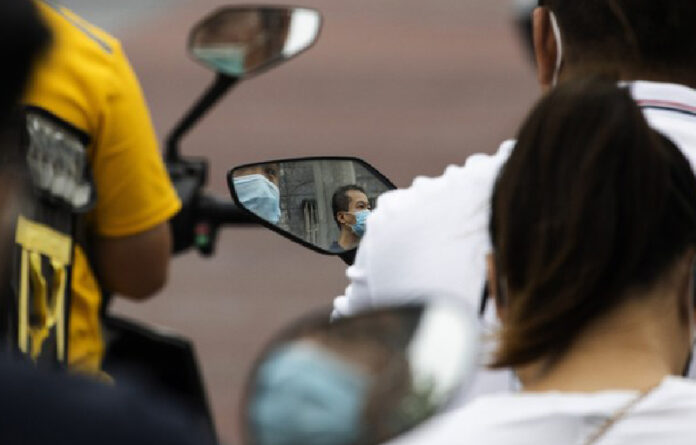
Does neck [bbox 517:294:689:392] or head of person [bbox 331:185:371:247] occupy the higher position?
neck [bbox 517:294:689:392]

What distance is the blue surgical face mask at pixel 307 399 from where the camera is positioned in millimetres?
1162

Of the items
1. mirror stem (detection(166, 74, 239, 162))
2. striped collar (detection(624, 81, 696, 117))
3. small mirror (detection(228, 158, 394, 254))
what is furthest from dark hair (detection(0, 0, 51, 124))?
mirror stem (detection(166, 74, 239, 162))

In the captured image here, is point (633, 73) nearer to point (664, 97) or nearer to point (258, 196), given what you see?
point (664, 97)

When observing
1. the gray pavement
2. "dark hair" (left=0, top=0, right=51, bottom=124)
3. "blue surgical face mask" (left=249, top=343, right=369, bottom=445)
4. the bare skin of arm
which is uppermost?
"dark hair" (left=0, top=0, right=51, bottom=124)

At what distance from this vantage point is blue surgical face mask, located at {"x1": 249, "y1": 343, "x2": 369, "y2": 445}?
1.16 m

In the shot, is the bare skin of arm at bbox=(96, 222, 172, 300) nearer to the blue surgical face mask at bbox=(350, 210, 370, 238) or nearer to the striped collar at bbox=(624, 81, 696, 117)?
the blue surgical face mask at bbox=(350, 210, 370, 238)

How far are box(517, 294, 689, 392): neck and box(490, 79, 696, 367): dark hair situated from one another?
1cm

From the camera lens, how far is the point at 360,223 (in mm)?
2086

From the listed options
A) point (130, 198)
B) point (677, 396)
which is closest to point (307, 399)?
point (677, 396)

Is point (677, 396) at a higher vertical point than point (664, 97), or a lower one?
lower

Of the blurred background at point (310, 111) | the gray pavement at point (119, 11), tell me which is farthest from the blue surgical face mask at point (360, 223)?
the gray pavement at point (119, 11)

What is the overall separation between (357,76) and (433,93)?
69 cm

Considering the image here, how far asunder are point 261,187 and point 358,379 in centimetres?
88

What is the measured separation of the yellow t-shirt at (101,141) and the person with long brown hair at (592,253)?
44.4 inches
